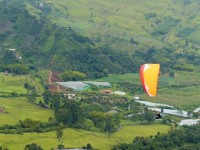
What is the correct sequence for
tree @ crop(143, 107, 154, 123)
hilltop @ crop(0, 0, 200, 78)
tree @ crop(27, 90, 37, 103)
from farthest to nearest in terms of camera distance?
hilltop @ crop(0, 0, 200, 78) → tree @ crop(27, 90, 37, 103) → tree @ crop(143, 107, 154, 123)

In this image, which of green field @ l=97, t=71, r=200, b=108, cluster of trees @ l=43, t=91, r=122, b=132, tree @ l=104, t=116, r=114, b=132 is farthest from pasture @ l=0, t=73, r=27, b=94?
tree @ l=104, t=116, r=114, b=132

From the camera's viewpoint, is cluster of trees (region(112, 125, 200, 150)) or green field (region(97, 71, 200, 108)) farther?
green field (region(97, 71, 200, 108))

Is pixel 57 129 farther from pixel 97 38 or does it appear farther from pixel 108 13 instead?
pixel 108 13

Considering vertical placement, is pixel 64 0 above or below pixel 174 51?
above

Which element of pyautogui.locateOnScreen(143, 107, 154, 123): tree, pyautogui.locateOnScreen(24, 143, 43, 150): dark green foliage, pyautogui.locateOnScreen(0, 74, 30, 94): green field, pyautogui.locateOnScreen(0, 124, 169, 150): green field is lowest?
pyautogui.locateOnScreen(24, 143, 43, 150): dark green foliage

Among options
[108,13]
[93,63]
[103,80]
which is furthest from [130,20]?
[103,80]

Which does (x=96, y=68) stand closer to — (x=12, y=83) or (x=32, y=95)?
(x=12, y=83)

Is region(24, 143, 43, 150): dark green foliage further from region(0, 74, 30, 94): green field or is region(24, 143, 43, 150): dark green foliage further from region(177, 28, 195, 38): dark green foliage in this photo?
region(177, 28, 195, 38): dark green foliage

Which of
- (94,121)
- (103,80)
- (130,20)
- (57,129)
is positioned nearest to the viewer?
(57,129)
